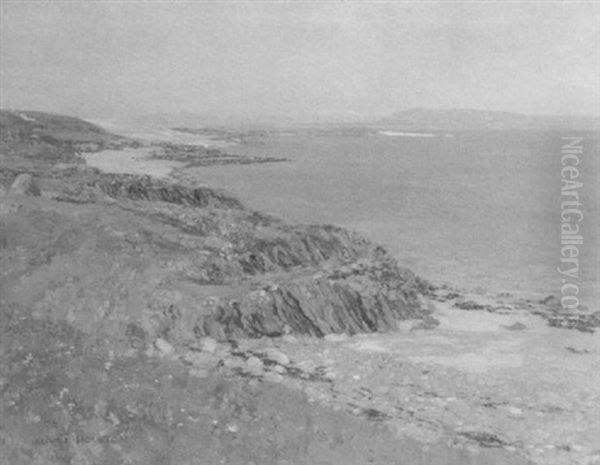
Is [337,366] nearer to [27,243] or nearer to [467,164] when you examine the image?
[27,243]

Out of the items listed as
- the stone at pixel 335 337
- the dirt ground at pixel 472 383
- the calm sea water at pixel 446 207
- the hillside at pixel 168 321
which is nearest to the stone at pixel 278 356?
the hillside at pixel 168 321

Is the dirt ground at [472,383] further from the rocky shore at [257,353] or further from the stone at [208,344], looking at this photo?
the stone at [208,344]

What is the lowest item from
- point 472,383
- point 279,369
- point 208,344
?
point 472,383

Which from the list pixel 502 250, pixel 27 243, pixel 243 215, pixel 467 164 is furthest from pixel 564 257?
pixel 467 164

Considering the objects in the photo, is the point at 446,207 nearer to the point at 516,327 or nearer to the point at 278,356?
the point at 516,327

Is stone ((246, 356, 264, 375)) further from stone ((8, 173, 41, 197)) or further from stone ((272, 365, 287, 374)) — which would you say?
stone ((8, 173, 41, 197))

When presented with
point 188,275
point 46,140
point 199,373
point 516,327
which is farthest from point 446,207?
point 46,140

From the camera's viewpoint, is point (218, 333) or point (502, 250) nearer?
point (218, 333)

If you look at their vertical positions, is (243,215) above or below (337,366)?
above
